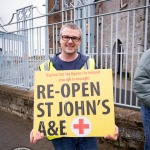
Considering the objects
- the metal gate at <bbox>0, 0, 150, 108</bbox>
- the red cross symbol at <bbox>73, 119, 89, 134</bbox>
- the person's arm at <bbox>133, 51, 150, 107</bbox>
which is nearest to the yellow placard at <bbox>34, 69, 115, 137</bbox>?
the red cross symbol at <bbox>73, 119, 89, 134</bbox>

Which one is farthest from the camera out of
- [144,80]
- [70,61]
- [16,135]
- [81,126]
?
[16,135]

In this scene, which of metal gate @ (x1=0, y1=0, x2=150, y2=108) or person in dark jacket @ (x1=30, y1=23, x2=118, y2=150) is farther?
metal gate @ (x1=0, y1=0, x2=150, y2=108)

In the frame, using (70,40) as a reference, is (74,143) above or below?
below

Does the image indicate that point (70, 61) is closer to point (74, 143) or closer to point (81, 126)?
point (81, 126)

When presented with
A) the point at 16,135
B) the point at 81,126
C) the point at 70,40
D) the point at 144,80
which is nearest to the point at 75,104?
the point at 81,126

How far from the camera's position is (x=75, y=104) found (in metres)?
1.95

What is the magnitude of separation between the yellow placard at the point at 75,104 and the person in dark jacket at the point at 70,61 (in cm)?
13

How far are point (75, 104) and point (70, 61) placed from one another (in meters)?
0.40

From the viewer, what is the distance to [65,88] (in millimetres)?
1979

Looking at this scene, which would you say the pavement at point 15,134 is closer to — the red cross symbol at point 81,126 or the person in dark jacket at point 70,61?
the person in dark jacket at point 70,61

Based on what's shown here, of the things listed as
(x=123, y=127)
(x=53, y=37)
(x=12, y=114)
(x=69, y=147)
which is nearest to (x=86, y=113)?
(x=69, y=147)

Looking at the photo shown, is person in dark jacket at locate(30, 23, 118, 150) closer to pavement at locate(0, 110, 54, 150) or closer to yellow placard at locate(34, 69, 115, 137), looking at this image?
yellow placard at locate(34, 69, 115, 137)

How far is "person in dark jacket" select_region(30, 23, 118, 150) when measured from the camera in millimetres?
1987

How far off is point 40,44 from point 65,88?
138 inches
